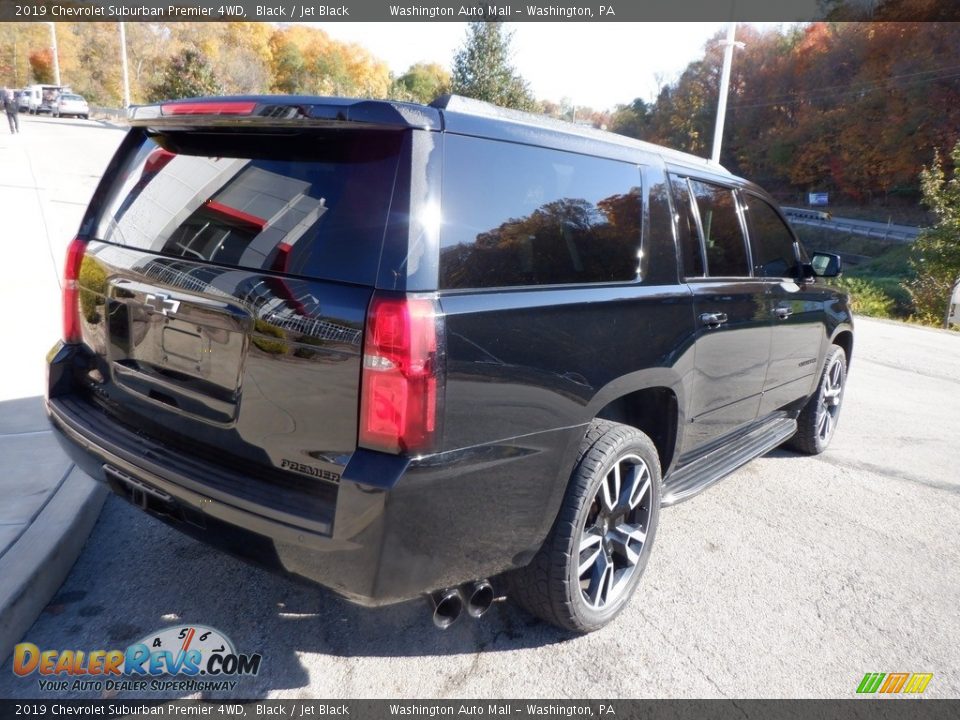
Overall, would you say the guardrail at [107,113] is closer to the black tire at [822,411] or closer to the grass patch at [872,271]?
the grass patch at [872,271]

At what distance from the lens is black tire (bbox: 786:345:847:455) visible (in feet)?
17.1

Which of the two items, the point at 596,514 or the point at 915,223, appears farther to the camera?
the point at 915,223

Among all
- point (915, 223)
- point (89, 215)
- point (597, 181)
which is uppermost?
point (597, 181)

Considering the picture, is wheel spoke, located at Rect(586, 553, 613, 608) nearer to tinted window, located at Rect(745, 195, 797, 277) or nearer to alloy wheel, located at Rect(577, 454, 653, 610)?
alloy wheel, located at Rect(577, 454, 653, 610)

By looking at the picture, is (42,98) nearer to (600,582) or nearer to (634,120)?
(600,582)

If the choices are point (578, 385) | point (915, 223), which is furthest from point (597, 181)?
point (915, 223)

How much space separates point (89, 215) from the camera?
3.10m

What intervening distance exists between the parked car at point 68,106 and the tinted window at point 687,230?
49887 millimetres

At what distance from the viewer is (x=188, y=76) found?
1310 inches

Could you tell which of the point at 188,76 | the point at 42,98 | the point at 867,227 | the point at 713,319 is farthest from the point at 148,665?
the point at 867,227

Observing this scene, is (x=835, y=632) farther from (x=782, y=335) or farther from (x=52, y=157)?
(x=52, y=157)

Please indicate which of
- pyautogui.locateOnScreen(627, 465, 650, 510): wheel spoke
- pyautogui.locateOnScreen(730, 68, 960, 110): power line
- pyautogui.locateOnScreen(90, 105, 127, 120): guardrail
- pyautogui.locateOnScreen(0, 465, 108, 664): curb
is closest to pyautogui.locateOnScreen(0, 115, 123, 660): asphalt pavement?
pyautogui.locateOnScreen(0, 465, 108, 664): curb

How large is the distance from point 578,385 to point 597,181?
87cm

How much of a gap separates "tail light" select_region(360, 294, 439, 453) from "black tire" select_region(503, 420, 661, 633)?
84 centimetres
